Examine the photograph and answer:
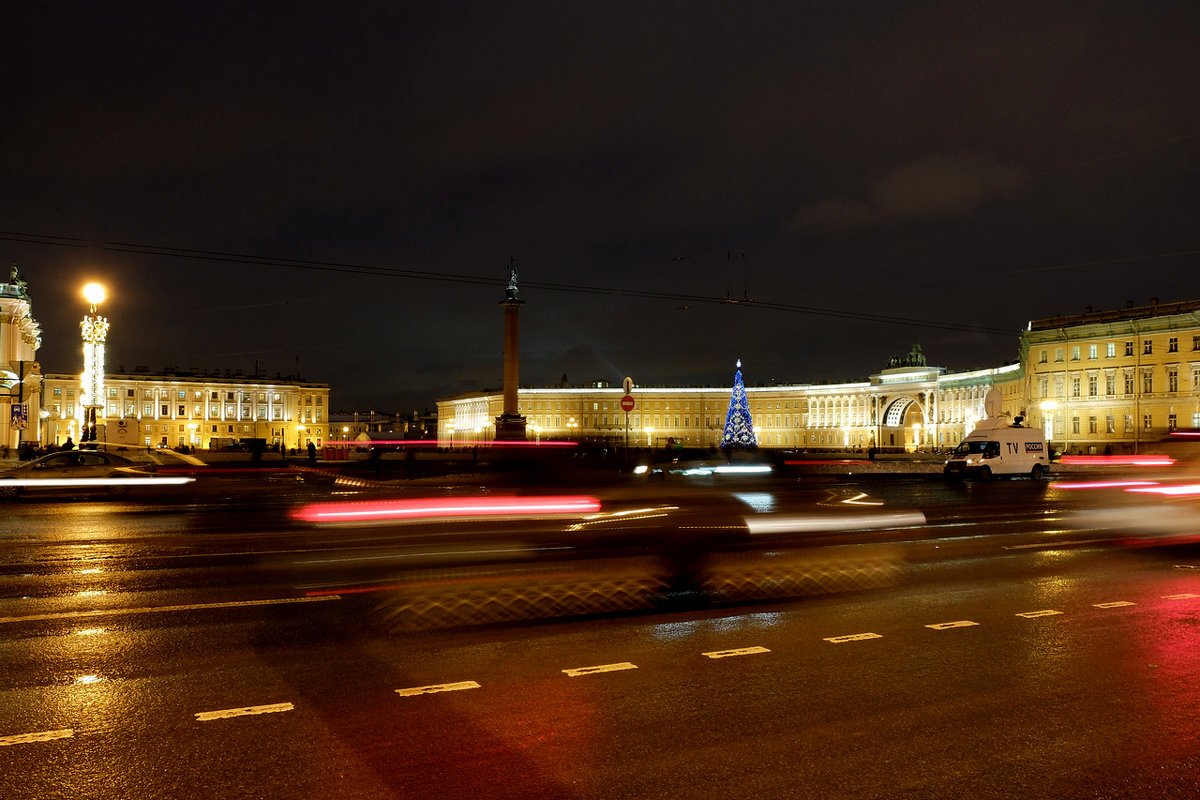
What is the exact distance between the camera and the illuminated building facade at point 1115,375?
248 ft

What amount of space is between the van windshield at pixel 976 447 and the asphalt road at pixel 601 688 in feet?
86.9

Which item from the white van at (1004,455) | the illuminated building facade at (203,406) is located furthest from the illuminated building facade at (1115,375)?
the illuminated building facade at (203,406)

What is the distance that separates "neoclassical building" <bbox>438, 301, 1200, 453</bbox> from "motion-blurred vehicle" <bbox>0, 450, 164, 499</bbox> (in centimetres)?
4334

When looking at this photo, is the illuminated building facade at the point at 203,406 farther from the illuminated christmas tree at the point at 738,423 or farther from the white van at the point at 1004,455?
the white van at the point at 1004,455

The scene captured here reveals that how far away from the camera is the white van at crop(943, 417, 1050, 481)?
37.6 m

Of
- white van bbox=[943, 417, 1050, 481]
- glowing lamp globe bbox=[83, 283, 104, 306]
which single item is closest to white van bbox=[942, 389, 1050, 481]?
→ white van bbox=[943, 417, 1050, 481]

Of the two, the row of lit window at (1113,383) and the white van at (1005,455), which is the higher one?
the row of lit window at (1113,383)

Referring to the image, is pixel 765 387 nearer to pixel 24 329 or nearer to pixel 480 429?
pixel 480 429

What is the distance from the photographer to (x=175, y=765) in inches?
193

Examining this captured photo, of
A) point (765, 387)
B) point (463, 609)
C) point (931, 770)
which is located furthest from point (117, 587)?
point (765, 387)

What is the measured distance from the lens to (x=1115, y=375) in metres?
81.7

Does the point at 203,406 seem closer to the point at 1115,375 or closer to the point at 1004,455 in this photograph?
the point at 1115,375

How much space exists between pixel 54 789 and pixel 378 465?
32.8 metres

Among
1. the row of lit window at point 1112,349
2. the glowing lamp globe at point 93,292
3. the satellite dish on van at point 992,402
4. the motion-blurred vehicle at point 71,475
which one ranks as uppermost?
the row of lit window at point 1112,349
